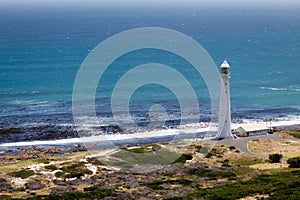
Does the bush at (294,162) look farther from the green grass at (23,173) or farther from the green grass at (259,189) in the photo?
the green grass at (23,173)

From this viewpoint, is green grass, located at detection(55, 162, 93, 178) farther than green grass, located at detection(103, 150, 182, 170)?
No

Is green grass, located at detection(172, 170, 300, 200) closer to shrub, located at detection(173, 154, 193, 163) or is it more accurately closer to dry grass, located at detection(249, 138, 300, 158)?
shrub, located at detection(173, 154, 193, 163)

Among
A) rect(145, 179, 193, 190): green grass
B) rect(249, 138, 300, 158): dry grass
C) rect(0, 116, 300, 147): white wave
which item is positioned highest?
rect(0, 116, 300, 147): white wave

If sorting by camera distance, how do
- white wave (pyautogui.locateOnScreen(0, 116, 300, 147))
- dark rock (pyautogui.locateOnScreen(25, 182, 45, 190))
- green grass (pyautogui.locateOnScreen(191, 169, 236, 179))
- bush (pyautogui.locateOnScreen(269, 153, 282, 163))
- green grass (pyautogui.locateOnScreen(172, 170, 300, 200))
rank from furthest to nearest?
white wave (pyautogui.locateOnScreen(0, 116, 300, 147))
bush (pyautogui.locateOnScreen(269, 153, 282, 163))
green grass (pyautogui.locateOnScreen(191, 169, 236, 179))
dark rock (pyautogui.locateOnScreen(25, 182, 45, 190))
green grass (pyautogui.locateOnScreen(172, 170, 300, 200))

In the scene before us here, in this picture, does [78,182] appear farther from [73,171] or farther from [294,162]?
[294,162]

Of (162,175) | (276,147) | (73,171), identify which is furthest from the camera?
(276,147)

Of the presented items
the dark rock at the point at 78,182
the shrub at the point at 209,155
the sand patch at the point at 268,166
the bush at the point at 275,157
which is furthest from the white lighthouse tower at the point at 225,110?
the dark rock at the point at 78,182

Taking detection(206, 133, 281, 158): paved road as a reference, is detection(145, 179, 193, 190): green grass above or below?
below

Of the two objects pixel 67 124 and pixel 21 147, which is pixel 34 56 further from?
pixel 21 147

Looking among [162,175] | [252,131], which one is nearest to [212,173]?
[162,175]

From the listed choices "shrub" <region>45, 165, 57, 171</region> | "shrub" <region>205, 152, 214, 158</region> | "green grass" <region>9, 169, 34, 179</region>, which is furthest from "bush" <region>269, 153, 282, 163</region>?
"green grass" <region>9, 169, 34, 179</region>

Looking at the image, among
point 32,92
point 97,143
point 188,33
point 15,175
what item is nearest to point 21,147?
point 97,143
